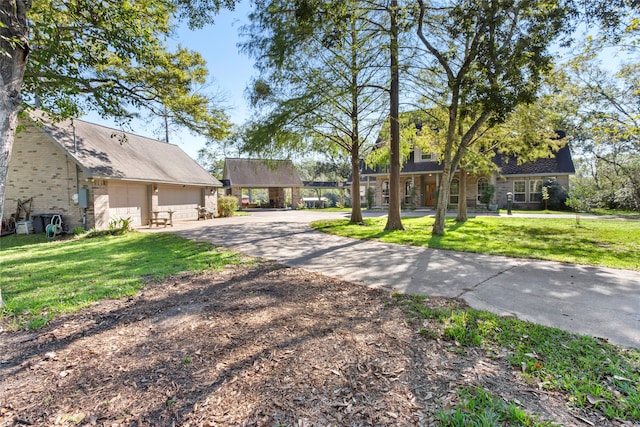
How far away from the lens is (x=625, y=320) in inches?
137

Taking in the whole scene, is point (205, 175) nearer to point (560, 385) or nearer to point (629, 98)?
point (560, 385)

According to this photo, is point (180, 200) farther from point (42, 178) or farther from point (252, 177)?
point (252, 177)

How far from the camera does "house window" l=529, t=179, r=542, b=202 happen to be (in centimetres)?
2188

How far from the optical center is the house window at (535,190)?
21.9 meters

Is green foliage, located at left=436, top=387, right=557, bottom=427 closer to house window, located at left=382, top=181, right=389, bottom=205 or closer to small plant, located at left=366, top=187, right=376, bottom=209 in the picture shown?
small plant, located at left=366, top=187, right=376, bottom=209

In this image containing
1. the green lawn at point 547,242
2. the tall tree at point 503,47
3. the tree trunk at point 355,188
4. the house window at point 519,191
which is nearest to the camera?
the green lawn at point 547,242

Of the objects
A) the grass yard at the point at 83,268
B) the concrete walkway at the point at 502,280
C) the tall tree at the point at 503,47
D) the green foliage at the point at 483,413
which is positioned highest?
the tall tree at the point at 503,47

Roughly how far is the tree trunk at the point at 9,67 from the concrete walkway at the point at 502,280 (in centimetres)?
476

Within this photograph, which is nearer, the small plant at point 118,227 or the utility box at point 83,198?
the utility box at point 83,198

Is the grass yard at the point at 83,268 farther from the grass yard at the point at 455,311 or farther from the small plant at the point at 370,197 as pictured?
the small plant at the point at 370,197

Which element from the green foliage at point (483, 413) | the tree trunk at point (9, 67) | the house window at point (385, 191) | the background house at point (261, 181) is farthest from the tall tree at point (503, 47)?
the background house at point (261, 181)

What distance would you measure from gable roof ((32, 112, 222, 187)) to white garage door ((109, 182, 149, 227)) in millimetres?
794

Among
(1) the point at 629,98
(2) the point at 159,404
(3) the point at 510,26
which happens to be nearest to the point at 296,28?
(3) the point at 510,26

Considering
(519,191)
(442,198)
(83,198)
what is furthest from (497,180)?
(83,198)
